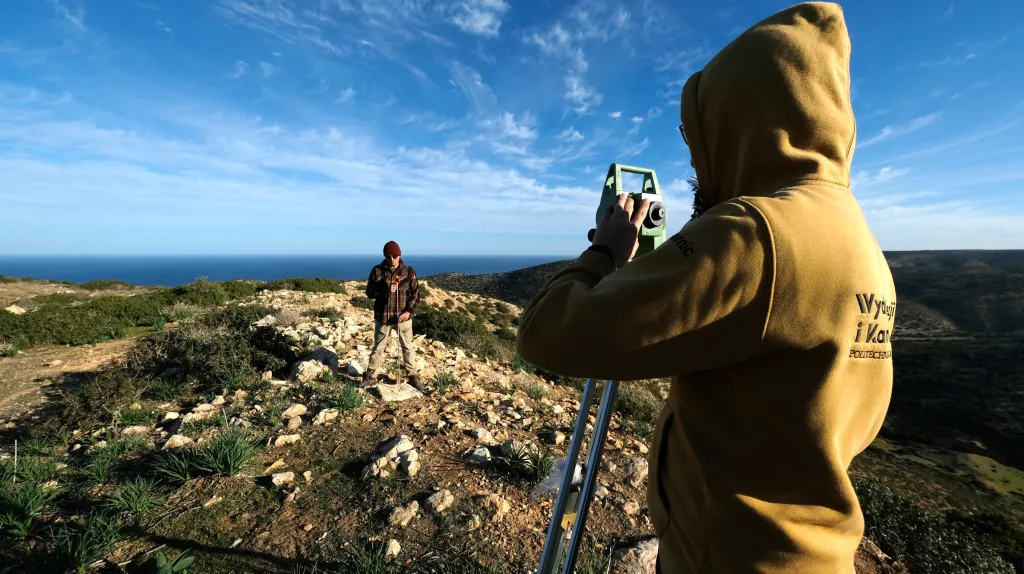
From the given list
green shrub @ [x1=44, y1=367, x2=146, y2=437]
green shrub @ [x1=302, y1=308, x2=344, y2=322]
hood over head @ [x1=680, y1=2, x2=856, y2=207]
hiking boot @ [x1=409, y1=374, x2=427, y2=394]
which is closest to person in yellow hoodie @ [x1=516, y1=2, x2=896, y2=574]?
hood over head @ [x1=680, y1=2, x2=856, y2=207]

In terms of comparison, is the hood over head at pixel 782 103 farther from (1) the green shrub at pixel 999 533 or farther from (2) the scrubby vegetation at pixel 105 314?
(2) the scrubby vegetation at pixel 105 314

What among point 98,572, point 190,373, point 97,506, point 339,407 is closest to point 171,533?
point 98,572

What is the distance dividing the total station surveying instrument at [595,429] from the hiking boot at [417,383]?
4.53 m

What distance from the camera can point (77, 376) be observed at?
702 cm

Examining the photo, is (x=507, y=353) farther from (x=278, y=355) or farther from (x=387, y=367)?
(x=278, y=355)

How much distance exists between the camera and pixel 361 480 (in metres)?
3.73

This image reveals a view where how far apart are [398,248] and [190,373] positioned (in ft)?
11.5

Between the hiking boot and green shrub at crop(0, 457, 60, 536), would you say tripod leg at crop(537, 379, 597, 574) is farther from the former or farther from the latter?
the hiking boot

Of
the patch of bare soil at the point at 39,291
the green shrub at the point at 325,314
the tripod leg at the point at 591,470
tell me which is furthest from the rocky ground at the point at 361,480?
the patch of bare soil at the point at 39,291

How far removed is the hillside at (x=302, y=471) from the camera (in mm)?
2974

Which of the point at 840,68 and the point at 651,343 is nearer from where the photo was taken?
the point at 651,343

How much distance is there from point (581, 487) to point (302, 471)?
3.25 m

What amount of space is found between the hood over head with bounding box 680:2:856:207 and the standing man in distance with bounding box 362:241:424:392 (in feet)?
20.0

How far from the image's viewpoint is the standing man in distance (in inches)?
266
